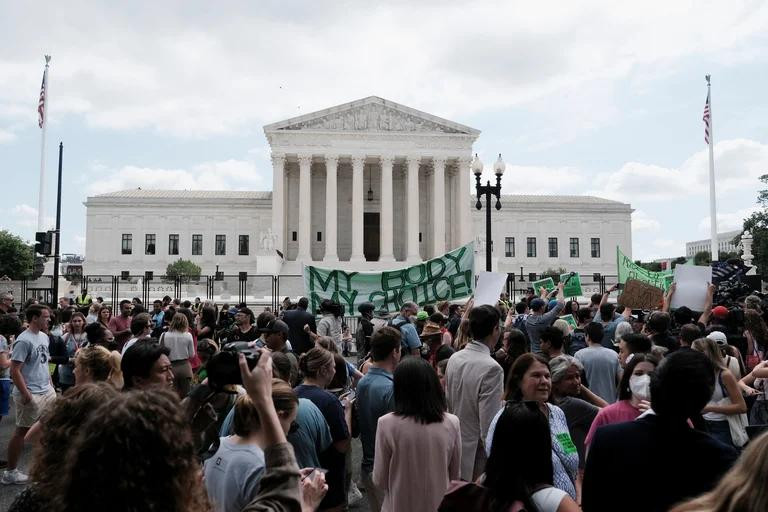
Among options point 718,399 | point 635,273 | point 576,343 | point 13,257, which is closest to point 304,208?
point 13,257

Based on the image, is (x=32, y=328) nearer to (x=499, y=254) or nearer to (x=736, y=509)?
(x=736, y=509)

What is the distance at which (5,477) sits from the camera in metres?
7.55

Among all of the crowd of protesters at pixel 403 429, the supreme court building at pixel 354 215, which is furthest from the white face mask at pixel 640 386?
the supreme court building at pixel 354 215

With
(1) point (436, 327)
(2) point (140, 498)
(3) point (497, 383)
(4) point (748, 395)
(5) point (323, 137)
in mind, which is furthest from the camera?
(5) point (323, 137)

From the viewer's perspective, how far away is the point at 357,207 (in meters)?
57.1

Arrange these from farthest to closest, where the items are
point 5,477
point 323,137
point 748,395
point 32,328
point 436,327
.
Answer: point 323,137
point 436,327
point 32,328
point 5,477
point 748,395

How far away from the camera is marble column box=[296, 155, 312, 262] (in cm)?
5681

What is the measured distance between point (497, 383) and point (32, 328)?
5945 mm

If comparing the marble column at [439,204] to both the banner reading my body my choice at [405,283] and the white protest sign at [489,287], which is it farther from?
the white protest sign at [489,287]

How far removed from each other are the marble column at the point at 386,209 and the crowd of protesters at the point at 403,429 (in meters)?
48.6

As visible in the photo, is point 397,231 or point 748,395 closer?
point 748,395

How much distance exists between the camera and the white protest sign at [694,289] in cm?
1127

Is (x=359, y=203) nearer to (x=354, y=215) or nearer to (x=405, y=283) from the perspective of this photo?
(x=354, y=215)

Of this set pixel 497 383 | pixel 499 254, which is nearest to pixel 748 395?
pixel 497 383
